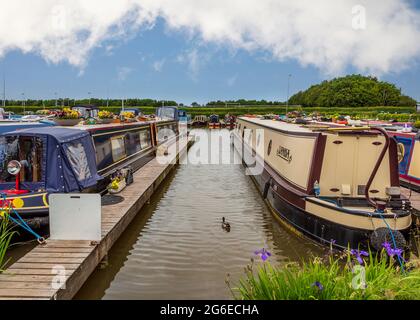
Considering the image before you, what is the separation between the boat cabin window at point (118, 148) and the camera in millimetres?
13195

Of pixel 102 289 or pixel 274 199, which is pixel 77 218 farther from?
pixel 274 199

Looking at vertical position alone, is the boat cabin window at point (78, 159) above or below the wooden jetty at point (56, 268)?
above

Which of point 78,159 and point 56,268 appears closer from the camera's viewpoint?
point 56,268

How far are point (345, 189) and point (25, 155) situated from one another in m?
6.67

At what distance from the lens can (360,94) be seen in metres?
87.2

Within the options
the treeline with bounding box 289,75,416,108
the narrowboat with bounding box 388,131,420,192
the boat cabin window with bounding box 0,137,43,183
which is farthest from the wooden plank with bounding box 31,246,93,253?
the treeline with bounding box 289,75,416,108

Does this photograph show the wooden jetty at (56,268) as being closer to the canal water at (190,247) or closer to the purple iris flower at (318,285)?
the canal water at (190,247)

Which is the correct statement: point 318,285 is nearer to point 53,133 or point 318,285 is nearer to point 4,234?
point 4,234

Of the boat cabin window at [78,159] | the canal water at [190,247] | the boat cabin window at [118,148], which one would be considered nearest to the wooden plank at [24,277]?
the canal water at [190,247]

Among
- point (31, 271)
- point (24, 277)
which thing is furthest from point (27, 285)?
point (31, 271)

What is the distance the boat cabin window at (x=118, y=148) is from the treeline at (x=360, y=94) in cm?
7971

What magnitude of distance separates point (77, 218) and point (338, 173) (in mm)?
5249

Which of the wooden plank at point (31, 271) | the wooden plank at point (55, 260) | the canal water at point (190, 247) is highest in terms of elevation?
the wooden plank at point (55, 260)

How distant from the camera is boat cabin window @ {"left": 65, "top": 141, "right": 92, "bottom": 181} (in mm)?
8734
